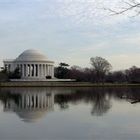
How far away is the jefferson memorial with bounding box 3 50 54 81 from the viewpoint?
13738 cm

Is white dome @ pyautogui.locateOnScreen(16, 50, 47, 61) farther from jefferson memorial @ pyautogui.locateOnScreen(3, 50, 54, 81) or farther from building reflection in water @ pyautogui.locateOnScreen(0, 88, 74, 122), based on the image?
building reflection in water @ pyautogui.locateOnScreen(0, 88, 74, 122)

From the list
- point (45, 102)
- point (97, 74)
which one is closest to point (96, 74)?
point (97, 74)

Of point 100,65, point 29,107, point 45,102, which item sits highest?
point 100,65

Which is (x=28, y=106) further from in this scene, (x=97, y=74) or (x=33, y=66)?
(x=33, y=66)

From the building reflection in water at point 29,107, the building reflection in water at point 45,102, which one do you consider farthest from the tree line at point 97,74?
the building reflection in water at point 29,107

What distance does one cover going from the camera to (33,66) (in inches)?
5551

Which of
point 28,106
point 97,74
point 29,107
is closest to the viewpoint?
point 29,107

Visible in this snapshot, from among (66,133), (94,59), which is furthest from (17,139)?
(94,59)

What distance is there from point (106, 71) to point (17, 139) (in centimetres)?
11941

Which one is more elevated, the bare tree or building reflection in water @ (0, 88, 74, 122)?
the bare tree

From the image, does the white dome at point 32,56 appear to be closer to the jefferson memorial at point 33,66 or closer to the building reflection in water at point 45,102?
the jefferson memorial at point 33,66

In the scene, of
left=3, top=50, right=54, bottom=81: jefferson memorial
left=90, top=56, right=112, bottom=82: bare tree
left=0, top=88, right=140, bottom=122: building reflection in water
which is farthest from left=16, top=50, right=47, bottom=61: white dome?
left=0, top=88, right=140, bottom=122: building reflection in water

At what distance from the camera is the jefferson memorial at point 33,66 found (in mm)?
137375

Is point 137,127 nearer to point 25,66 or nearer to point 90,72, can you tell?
point 90,72
